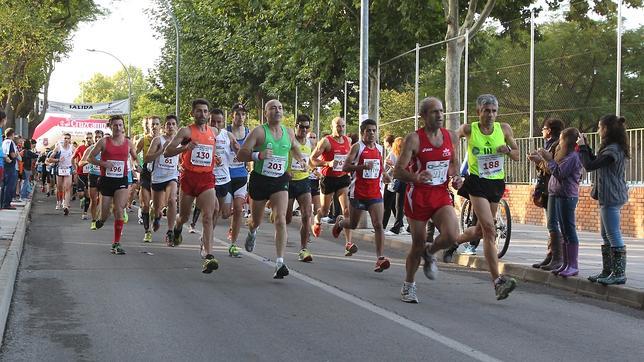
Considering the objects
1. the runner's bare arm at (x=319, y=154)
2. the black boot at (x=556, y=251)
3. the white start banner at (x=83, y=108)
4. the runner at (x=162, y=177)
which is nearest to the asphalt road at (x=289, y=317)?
the black boot at (x=556, y=251)

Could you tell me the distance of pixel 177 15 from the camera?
48844 millimetres

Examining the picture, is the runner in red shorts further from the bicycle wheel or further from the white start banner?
the white start banner

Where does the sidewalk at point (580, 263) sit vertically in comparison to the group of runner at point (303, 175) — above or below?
below

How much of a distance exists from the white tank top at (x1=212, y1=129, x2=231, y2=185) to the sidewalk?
10.8 feet

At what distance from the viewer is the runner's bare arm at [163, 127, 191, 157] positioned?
444 inches

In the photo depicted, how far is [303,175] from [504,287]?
A: 4.39 meters

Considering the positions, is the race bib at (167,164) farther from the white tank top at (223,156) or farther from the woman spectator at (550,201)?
the woman spectator at (550,201)

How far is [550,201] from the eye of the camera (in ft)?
36.7

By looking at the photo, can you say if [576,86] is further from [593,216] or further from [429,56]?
[429,56]

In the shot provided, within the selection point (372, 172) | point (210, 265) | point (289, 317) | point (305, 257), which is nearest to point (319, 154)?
point (372, 172)

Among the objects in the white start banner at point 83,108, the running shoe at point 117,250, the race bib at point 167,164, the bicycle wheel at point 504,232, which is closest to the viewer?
the bicycle wheel at point 504,232

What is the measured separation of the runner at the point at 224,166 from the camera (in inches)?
520

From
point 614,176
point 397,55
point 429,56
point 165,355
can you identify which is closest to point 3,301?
point 165,355

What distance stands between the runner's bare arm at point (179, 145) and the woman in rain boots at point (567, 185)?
3947 millimetres
